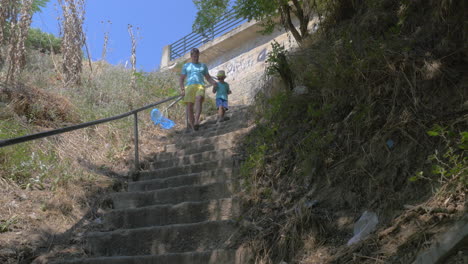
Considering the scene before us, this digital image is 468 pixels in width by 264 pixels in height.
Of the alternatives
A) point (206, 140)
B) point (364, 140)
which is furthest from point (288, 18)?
point (364, 140)

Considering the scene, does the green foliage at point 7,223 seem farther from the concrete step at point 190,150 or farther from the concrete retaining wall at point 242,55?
the concrete retaining wall at point 242,55

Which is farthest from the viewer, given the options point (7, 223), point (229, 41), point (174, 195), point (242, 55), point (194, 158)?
point (229, 41)

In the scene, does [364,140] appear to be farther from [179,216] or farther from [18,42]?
[18,42]

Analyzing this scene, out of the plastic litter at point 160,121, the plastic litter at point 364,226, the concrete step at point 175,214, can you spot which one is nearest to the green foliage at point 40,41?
the plastic litter at point 160,121

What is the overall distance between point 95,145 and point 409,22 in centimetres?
449

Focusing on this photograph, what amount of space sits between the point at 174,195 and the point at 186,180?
353 mm

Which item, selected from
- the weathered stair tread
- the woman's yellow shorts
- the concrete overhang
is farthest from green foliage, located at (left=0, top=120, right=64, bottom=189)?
the concrete overhang

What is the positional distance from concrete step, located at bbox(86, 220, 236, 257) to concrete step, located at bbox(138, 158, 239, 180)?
1209 millimetres

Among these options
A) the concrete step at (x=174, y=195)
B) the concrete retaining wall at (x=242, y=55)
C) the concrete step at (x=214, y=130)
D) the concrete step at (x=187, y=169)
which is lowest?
the concrete step at (x=174, y=195)

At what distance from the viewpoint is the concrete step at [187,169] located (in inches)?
188

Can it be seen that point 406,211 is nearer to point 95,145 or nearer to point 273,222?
point 273,222

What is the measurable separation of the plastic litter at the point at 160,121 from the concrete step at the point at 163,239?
3981mm

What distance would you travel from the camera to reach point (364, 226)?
103 inches

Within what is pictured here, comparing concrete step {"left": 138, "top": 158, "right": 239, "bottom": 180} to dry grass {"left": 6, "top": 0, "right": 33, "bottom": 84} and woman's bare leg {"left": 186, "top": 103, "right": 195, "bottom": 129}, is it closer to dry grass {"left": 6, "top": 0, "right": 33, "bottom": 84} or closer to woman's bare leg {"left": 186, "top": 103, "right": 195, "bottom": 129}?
woman's bare leg {"left": 186, "top": 103, "right": 195, "bottom": 129}
